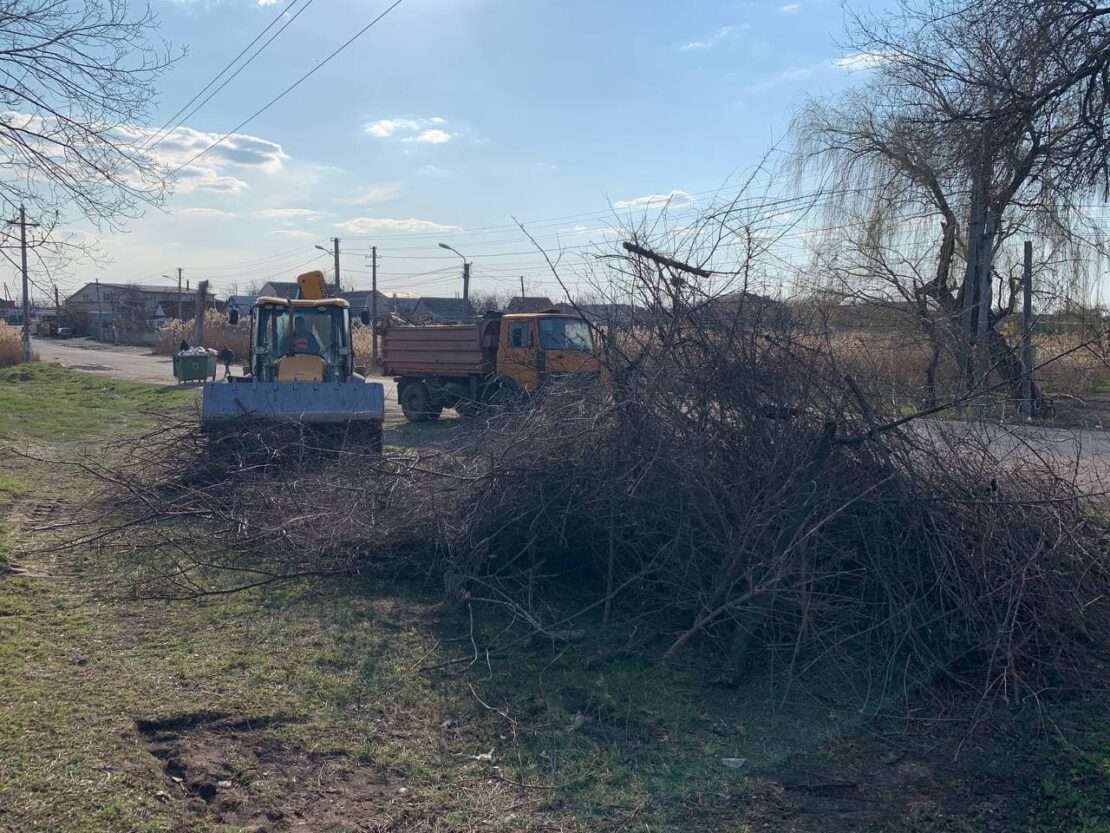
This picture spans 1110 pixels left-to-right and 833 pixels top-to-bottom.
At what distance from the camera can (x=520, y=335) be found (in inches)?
664

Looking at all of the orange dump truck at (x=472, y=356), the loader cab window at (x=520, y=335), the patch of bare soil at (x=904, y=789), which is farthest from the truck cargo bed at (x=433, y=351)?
the patch of bare soil at (x=904, y=789)

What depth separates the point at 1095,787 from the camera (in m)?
3.91

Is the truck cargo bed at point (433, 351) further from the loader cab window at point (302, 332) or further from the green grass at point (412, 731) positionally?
the green grass at point (412, 731)

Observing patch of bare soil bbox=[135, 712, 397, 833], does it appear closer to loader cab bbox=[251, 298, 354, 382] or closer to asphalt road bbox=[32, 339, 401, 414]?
loader cab bbox=[251, 298, 354, 382]

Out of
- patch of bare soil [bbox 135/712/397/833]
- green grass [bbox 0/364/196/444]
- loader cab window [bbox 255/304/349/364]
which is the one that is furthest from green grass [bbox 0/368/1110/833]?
loader cab window [bbox 255/304/349/364]

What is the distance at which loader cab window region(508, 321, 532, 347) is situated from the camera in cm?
1680

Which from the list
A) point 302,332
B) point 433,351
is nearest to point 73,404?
point 433,351

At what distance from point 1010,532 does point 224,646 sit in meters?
4.53

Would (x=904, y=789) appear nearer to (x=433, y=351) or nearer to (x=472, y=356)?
(x=472, y=356)

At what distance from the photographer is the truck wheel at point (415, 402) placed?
19094mm

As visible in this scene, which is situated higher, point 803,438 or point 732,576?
point 803,438

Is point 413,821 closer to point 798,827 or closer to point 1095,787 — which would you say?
point 798,827

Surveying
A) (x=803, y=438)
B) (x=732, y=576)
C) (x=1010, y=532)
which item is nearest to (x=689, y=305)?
(x=803, y=438)

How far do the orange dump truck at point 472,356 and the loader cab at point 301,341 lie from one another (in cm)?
255
